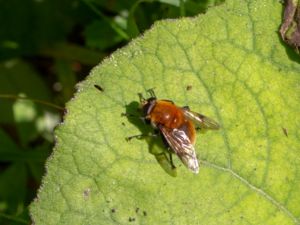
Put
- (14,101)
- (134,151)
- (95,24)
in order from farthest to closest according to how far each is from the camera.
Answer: (14,101) → (95,24) → (134,151)

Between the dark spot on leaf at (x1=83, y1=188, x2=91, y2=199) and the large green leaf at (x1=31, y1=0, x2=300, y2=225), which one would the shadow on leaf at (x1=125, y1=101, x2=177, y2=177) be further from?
the dark spot on leaf at (x1=83, y1=188, x2=91, y2=199)

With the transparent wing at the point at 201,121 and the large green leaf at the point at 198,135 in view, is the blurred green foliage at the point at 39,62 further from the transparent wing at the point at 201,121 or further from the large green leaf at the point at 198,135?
the transparent wing at the point at 201,121

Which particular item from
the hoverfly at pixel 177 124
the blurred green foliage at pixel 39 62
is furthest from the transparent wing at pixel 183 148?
the blurred green foliage at pixel 39 62

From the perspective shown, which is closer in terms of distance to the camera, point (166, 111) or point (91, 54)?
point (166, 111)

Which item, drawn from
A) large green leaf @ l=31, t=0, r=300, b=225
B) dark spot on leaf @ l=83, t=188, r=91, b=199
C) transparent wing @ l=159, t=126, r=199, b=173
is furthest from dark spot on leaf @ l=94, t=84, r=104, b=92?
dark spot on leaf @ l=83, t=188, r=91, b=199

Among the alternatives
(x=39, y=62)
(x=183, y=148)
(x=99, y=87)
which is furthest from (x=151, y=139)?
(x=39, y=62)

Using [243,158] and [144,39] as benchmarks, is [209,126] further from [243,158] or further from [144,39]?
[144,39]

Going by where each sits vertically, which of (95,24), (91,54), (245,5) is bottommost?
(91,54)

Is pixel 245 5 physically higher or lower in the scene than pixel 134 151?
higher

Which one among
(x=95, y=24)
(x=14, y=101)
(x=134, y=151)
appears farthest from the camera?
(x=14, y=101)

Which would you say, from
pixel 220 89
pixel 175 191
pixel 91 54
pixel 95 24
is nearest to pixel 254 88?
pixel 220 89
